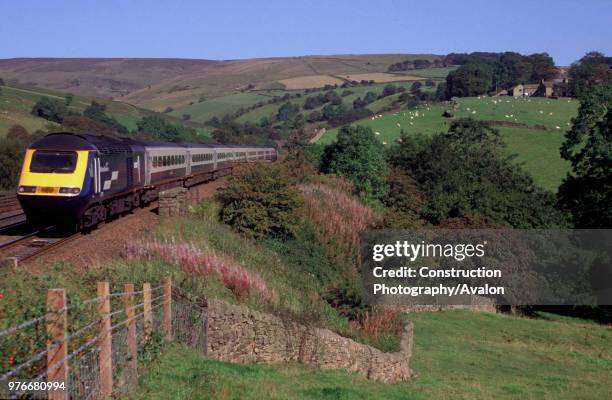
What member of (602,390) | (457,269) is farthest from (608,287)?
(602,390)

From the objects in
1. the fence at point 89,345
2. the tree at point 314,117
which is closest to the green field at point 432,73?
the tree at point 314,117

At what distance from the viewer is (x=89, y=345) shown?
839 cm

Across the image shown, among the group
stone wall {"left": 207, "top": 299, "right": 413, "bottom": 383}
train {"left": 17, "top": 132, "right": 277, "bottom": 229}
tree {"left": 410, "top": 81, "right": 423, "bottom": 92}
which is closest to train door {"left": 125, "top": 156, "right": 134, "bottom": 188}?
train {"left": 17, "top": 132, "right": 277, "bottom": 229}

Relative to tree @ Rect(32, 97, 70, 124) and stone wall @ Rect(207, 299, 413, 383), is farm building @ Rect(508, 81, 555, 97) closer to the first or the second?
tree @ Rect(32, 97, 70, 124)

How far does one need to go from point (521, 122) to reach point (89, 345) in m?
89.1

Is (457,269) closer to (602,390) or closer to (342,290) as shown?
(342,290)

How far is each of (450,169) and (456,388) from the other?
115 feet

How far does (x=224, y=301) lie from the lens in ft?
47.5

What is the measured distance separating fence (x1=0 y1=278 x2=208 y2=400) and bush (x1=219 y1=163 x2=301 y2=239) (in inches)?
645

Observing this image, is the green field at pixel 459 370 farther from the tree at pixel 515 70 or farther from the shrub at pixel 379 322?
the tree at pixel 515 70

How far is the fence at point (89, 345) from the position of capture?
6949 mm

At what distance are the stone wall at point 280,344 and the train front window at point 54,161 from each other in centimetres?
851

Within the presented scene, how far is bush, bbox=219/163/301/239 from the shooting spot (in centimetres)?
2852

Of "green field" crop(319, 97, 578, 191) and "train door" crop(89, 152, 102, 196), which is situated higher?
"train door" crop(89, 152, 102, 196)
